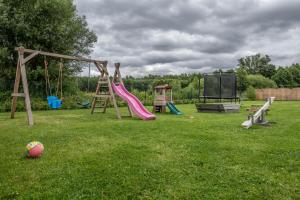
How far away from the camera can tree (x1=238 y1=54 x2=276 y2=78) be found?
55.7m

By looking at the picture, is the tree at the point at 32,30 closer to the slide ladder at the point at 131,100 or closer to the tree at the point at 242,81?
the slide ladder at the point at 131,100

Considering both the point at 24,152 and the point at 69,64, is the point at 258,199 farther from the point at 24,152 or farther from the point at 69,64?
the point at 69,64

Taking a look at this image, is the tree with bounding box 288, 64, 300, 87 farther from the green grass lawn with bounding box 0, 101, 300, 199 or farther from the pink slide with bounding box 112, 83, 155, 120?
the green grass lawn with bounding box 0, 101, 300, 199

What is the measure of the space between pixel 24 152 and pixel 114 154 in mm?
1422

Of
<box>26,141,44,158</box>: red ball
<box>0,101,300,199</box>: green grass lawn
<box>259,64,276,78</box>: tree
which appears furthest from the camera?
<box>259,64,276,78</box>: tree

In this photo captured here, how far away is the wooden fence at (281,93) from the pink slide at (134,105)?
21.2 m

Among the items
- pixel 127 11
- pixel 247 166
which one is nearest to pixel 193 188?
pixel 247 166

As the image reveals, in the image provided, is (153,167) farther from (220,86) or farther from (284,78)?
(284,78)

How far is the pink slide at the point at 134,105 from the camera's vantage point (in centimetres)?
864

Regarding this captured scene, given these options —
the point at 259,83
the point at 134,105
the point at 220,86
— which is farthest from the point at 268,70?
the point at 134,105

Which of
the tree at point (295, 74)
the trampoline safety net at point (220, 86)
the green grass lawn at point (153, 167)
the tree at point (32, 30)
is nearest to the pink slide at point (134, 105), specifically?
the green grass lawn at point (153, 167)

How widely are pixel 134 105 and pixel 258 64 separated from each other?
188ft

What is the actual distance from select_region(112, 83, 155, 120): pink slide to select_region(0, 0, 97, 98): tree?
694cm

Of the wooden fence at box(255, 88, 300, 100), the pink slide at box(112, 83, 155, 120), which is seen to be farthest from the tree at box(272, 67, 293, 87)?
the pink slide at box(112, 83, 155, 120)
